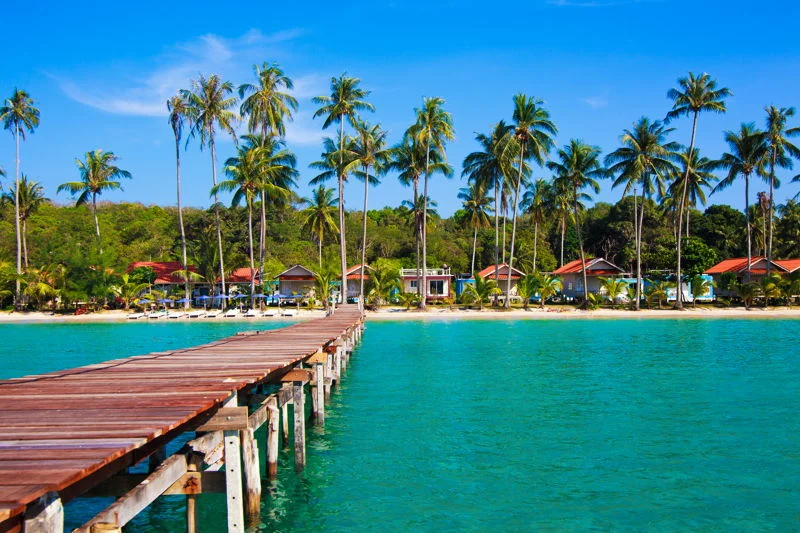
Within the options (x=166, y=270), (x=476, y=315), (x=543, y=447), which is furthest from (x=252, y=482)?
(x=166, y=270)

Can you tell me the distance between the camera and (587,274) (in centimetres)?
5303

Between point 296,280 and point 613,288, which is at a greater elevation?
point 296,280

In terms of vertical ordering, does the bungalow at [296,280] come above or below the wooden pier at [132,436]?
above

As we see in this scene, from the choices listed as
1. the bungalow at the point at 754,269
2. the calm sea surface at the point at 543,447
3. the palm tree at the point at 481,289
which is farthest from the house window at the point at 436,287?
the calm sea surface at the point at 543,447

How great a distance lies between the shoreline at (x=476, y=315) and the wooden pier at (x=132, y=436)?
31.0 metres

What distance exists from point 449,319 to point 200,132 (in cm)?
2232

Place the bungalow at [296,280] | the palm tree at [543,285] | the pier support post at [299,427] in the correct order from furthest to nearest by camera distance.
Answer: the bungalow at [296,280] → the palm tree at [543,285] → the pier support post at [299,427]

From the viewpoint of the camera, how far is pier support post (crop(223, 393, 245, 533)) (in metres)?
6.27

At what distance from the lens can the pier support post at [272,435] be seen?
30.3 ft

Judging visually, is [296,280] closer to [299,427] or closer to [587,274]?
[587,274]

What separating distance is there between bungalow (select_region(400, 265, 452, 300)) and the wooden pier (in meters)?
43.6

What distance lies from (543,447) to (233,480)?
6.86m

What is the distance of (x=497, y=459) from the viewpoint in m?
10.8

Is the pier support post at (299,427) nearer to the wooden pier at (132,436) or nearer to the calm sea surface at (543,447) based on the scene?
the wooden pier at (132,436)
